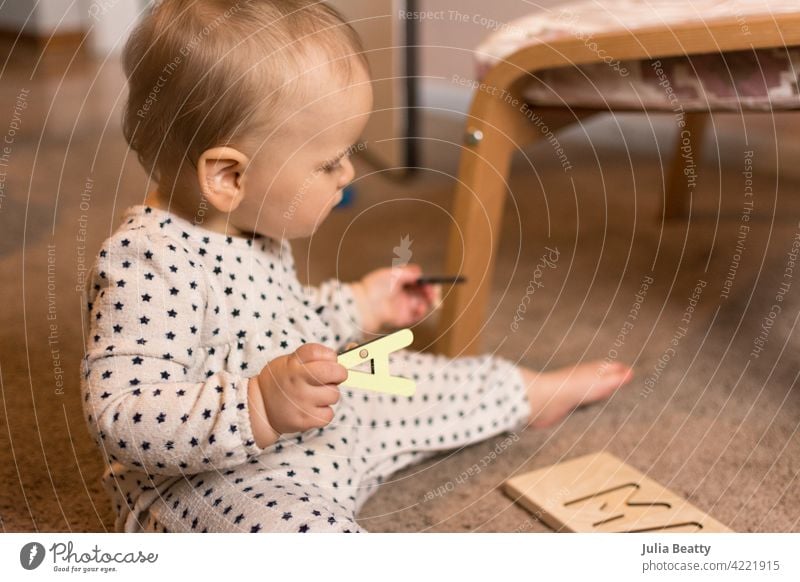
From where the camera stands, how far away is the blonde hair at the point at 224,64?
0.46m

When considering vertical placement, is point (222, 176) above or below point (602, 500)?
above

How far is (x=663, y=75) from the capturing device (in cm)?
61

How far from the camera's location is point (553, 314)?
87 cm

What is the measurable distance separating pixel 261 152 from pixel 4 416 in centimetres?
31

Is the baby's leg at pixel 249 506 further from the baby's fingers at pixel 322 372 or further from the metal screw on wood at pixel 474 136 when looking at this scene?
the metal screw on wood at pixel 474 136

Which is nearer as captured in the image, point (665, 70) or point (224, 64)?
point (224, 64)

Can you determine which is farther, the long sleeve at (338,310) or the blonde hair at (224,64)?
the long sleeve at (338,310)

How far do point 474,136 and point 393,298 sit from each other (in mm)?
145

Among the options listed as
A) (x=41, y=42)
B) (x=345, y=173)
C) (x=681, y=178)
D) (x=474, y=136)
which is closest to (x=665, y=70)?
(x=474, y=136)

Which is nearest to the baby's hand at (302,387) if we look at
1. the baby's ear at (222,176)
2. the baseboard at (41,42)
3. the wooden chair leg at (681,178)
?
the baby's ear at (222,176)

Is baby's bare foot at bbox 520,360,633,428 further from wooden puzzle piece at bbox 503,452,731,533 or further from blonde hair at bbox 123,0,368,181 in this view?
blonde hair at bbox 123,0,368,181

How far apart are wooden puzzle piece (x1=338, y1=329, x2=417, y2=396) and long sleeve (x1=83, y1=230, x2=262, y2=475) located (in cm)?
6

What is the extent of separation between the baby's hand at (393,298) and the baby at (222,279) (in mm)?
120

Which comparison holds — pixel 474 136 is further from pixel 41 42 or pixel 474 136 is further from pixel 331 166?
pixel 41 42
